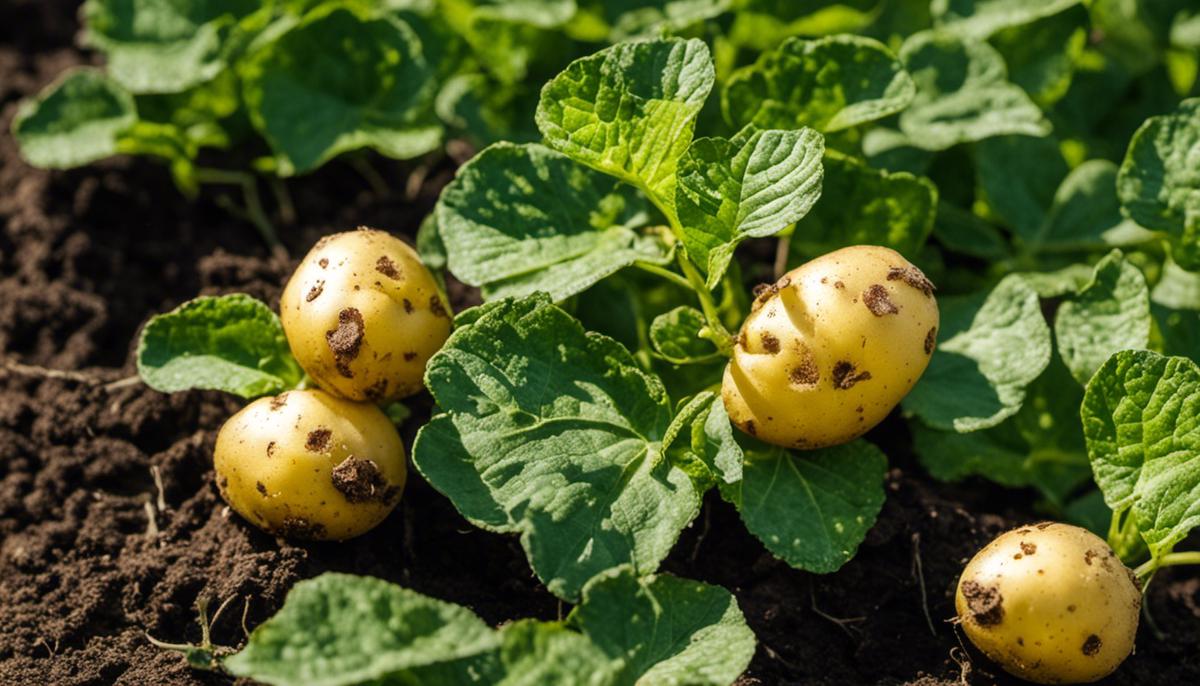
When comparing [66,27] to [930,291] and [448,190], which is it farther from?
[930,291]

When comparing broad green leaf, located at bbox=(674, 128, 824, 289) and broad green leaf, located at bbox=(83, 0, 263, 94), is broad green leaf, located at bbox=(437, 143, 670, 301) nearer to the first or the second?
broad green leaf, located at bbox=(674, 128, 824, 289)

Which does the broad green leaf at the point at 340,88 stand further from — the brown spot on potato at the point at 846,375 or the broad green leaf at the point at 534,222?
the brown spot on potato at the point at 846,375

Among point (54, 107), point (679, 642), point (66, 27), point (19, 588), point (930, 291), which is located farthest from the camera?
point (66, 27)

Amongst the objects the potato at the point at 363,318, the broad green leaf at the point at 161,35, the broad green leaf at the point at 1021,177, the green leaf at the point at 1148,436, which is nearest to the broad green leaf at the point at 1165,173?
the broad green leaf at the point at 1021,177

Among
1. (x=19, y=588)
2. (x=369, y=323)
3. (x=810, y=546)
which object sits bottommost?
(x=19, y=588)

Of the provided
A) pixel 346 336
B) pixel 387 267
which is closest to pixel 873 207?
pixel 387 267

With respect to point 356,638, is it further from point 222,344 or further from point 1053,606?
point 1053,606

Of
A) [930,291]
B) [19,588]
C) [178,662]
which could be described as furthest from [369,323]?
[930,291]

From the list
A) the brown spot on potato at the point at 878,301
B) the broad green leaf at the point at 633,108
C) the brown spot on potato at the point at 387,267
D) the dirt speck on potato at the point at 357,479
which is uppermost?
the broad green leaf at the point at 633,108
